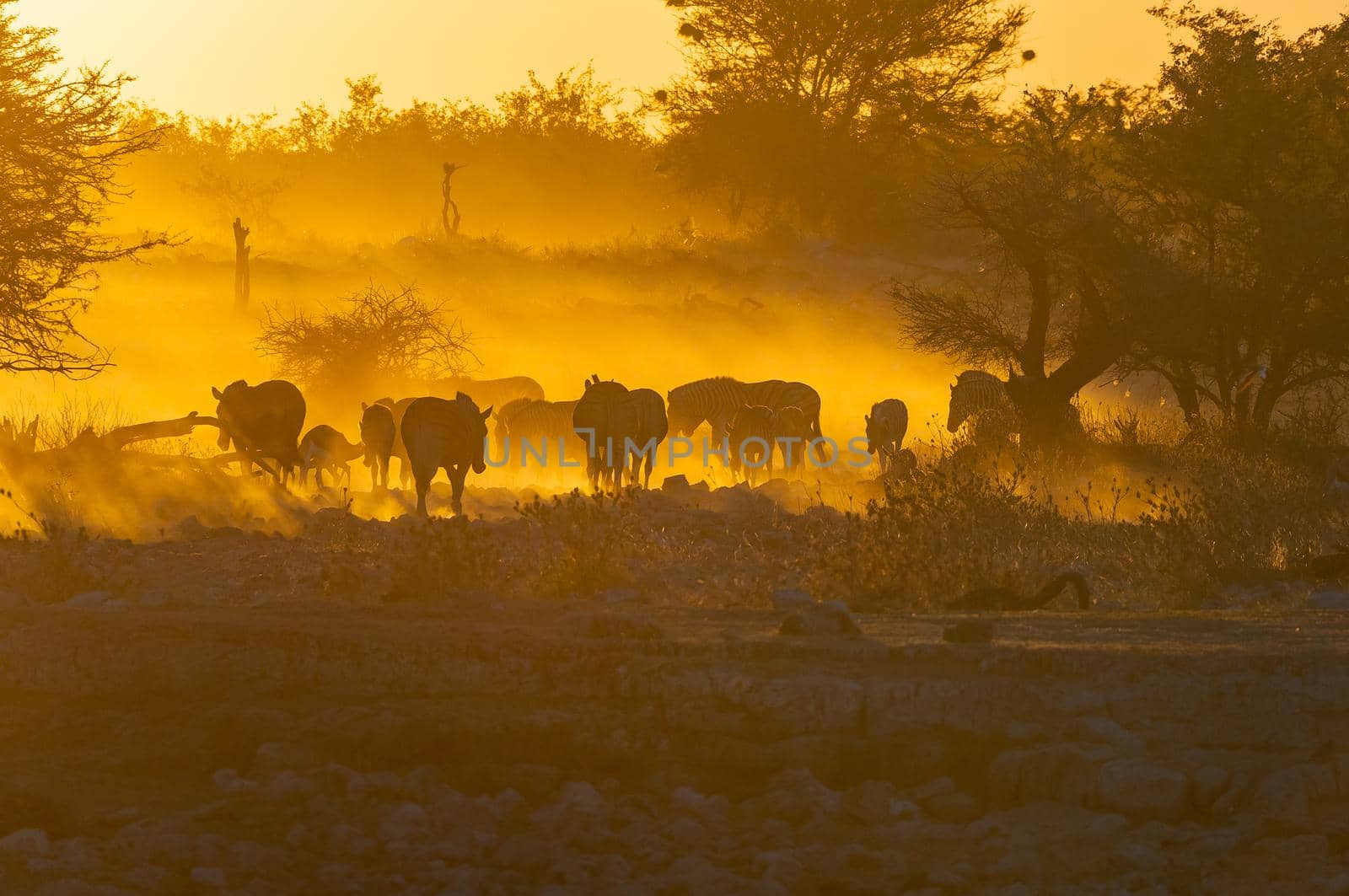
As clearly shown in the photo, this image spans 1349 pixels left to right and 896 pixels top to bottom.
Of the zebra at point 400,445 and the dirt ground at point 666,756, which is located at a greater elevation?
the zebra at point 400,445

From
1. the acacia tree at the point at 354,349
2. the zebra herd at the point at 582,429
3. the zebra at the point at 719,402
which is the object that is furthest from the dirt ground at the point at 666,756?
the acacia tree at the point at 354,349

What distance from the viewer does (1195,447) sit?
1855cm

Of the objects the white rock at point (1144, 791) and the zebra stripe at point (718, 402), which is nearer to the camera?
the white rock at point (1144, 791)

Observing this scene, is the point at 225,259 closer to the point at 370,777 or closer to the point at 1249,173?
the point at 1249,173

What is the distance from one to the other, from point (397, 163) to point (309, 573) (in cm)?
6059

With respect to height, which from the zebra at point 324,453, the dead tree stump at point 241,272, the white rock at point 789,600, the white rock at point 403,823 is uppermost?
the dead tree stump at point 241,272

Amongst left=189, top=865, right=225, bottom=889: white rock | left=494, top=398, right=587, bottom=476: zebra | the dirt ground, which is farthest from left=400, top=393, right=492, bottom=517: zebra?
left=189, top=865, right=225, bottom=889: white rock

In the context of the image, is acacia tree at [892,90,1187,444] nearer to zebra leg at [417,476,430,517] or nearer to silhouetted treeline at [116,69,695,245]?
zebra leg at [417,476,430,517]

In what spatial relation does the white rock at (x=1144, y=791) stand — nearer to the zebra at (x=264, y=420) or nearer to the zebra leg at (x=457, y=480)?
the zebra leg at (x=457, y=480)

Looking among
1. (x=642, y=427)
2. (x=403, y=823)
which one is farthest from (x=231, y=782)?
(x=642, y=427)

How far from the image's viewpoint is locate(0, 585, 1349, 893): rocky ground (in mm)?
5344

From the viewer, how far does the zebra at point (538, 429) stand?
2330 cm

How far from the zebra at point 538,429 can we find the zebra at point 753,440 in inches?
81.9

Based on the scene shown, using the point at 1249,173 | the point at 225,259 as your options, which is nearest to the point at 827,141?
the point at 225,259
